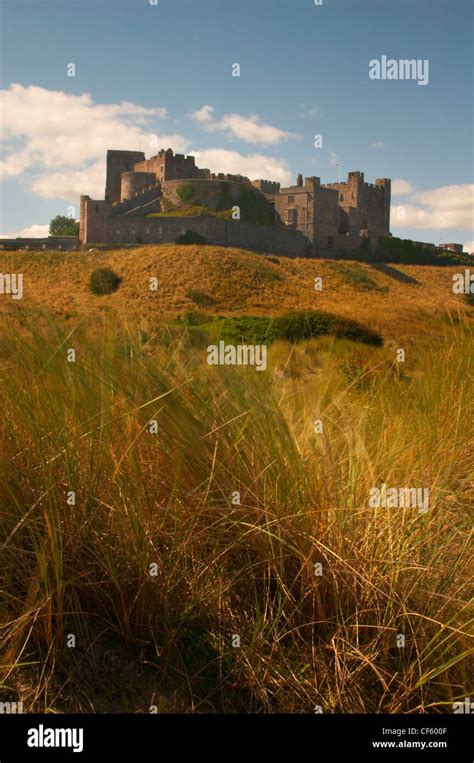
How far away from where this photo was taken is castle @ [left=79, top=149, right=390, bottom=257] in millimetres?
50062

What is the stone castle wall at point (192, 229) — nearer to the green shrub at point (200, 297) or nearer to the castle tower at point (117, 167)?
the castle tower at point (117, 167)

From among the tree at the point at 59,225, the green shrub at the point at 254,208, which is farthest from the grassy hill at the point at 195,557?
the tree at the point at 59,225

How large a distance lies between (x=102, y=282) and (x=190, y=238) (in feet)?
154

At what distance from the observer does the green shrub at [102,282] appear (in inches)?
143

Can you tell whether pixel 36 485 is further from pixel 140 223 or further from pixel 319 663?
pixel 140 223

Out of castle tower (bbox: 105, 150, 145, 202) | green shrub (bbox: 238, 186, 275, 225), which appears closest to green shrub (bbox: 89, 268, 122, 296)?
green shrub (bbox: 238, 186, 275, 225)

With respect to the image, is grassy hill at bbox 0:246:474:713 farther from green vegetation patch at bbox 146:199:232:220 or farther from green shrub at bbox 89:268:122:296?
green vegetation patch at bbox 146:199:232:220

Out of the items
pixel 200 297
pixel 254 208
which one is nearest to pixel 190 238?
pixel 254 208

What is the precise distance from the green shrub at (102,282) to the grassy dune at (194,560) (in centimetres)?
61

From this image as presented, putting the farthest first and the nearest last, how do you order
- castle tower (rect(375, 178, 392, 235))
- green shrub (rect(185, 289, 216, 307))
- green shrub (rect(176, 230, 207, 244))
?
castle tower (rect(375, 178, 392, 235)) → green shrub (rect(176, 230, 207, 244)) → green shrub (rect(185, 289, 216, 307))

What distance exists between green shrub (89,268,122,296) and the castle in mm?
13980

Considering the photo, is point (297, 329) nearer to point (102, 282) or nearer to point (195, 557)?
point (102, 282)
